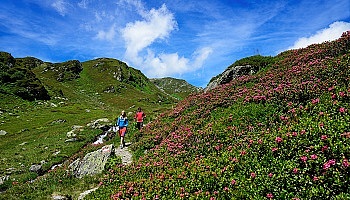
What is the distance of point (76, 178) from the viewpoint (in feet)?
66.8

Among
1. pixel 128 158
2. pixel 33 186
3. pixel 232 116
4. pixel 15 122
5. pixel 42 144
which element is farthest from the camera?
pixel 15 122

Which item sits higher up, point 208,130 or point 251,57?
point 251,57

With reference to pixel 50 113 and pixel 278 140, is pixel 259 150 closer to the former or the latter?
pixel 278 140

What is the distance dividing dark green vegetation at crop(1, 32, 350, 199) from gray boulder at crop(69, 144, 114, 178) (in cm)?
95

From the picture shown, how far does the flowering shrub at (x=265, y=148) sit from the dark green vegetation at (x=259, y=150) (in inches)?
1.2

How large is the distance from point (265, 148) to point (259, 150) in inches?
10.1

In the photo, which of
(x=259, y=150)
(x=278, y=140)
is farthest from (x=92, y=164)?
(x=278, y=140)

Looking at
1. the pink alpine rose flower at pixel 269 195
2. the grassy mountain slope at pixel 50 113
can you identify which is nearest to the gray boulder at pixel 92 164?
the grassy mountain slope at pixel 50 113

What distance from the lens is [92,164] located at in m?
20.8

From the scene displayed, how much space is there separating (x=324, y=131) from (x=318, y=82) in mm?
7252

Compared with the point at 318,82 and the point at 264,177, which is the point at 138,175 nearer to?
the point at 264,177

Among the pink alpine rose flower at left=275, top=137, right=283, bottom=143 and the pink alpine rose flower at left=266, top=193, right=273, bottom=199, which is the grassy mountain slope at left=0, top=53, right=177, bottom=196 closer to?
the pink alpine rose flower at left=275, top=137, right=283, bottom=143

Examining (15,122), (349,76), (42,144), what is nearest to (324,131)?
(349,76)

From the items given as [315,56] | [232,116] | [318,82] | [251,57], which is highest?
[251,57]
